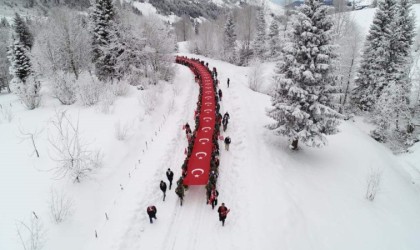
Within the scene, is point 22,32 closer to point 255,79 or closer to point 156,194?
point 255,79

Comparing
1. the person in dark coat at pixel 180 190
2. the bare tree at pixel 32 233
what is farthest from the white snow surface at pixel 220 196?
the person in dark coat at pixel 180 190

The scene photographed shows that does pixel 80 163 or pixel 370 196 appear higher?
pixel 80 163

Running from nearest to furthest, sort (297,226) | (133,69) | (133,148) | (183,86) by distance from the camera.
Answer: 1. (297,226)
2. (133,148)
3. (133,69)
4. (183,86)

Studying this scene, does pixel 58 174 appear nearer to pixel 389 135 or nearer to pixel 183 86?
pixel 183 86

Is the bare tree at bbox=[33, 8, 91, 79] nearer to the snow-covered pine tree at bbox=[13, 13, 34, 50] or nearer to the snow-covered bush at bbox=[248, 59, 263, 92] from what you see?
the snow-covered pine tree at bbox=[13, 13, 34, 50]

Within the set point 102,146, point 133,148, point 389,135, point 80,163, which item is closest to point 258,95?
point 389,135

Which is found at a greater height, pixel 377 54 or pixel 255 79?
pixel 377 54

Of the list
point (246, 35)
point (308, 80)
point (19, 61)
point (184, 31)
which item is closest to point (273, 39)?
point (246, 35)
